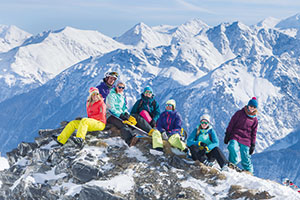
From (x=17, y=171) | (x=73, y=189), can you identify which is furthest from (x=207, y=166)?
(x=17, y=171)

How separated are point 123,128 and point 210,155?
16.5ft

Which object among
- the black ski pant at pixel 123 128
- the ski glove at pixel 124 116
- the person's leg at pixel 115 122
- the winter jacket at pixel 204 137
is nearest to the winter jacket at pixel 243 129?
the winter jacket at pixel 204 137

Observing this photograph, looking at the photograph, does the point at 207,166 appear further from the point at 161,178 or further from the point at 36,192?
the point at 36,192

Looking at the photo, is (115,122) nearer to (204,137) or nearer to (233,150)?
(204,137)

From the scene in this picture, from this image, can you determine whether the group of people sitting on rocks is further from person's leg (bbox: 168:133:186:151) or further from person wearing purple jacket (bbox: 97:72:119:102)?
person wearing purple jacket (bbox: 97:72:119:102)

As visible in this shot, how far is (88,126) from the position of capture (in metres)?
18.3

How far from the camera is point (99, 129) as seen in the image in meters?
18.8

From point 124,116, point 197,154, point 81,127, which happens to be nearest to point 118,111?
point 124,116

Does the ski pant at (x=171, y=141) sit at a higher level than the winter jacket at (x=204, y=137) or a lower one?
lower

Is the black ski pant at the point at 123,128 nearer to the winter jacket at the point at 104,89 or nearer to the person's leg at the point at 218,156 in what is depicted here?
the winter jacket at the point at 104,89

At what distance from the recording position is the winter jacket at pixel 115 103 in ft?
65.5

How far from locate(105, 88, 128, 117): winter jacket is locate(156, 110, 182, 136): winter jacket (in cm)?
247

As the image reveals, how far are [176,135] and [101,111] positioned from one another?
4.51m

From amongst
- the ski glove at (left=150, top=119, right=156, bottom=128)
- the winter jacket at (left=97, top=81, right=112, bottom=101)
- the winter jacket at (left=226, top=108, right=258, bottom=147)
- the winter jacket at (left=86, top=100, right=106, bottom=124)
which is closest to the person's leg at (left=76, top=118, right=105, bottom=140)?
the winter jacket at (left=86, top=100, right=106, bottom=124)
